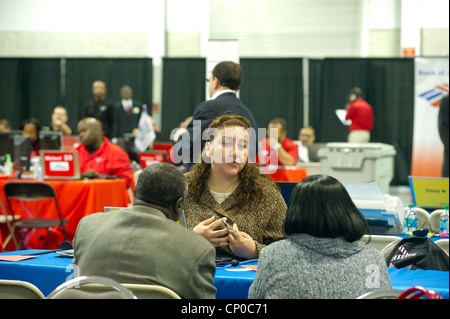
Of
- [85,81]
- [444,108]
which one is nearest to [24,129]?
[444,108]

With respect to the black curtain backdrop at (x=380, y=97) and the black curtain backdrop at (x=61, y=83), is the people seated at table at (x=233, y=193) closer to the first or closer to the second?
the black curtain backdrop at (x=380, y=97)

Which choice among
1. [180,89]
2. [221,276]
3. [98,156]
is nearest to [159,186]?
[221,276]

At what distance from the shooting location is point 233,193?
2.82 meters

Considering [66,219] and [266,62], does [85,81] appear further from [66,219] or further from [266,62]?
[66,219]

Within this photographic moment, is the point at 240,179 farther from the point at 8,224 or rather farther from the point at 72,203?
the point at 8,224

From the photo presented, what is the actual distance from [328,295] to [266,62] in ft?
34.5

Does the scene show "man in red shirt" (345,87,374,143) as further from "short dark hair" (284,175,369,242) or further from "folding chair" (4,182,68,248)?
"short dark hair" (284,175,369,242)

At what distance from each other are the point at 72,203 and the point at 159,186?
12.0 ft

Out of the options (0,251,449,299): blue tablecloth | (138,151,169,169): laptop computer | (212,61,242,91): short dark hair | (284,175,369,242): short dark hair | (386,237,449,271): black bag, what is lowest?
(0,251,449,299): blue tablecloth

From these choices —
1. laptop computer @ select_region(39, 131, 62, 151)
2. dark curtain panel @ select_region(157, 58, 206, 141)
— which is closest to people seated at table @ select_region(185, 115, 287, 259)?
laptop computer @ select_region(39, 131, 62, 151)

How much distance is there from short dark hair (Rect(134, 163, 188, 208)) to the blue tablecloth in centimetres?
43

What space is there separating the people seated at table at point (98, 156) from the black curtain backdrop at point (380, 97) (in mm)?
6564

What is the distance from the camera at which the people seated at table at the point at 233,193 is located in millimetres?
2771

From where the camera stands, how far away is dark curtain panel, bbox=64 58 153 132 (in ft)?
41.0
